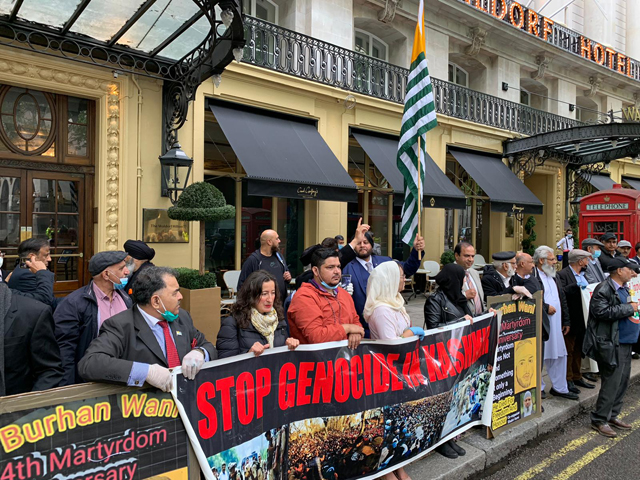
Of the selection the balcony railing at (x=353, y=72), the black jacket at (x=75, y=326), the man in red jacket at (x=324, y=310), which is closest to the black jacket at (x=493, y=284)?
the man in red jacket at (x=324, y=310)

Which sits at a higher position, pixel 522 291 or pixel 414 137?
pixel 414 137

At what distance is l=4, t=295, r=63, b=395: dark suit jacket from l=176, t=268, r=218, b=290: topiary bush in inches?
150

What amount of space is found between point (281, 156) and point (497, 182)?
27.8ft

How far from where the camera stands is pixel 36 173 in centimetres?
712

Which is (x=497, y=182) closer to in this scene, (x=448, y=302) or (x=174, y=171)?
(x=174, y=171)

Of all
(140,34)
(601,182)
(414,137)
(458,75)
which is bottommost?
(414,137)

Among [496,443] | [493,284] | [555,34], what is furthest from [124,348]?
[555,34]

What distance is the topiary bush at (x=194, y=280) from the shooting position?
257 inches

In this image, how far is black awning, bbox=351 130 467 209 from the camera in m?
10.7

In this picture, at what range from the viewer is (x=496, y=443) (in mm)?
4223

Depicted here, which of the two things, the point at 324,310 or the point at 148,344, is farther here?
the point at 324,310

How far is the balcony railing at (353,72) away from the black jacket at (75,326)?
7355 mm

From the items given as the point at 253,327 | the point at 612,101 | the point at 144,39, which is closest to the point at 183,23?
the point at 144,39

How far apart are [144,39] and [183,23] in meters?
0.88
